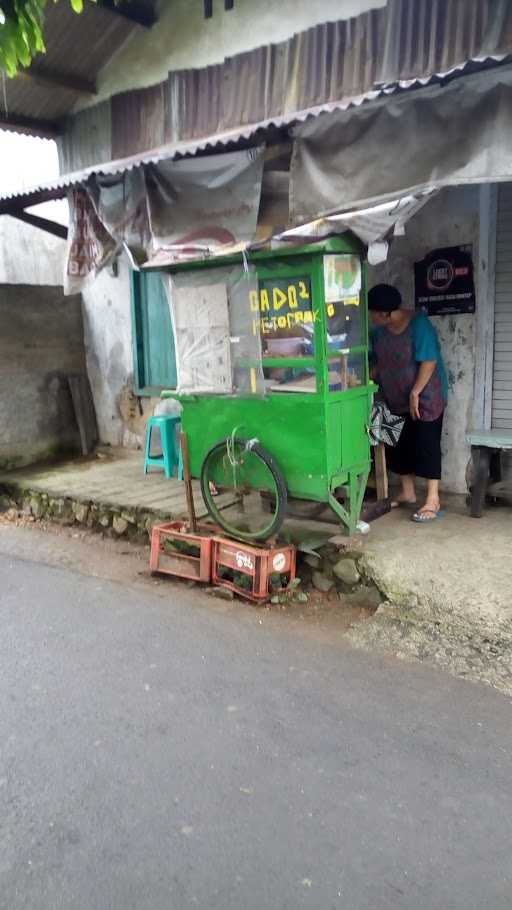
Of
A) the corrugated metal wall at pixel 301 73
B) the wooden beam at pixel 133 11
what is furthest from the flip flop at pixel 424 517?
the wooden beam at pixel 133 11

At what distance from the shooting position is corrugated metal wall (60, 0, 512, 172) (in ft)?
16.5

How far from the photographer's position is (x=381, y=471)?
5672 mm

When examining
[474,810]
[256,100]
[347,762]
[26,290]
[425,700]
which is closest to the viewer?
[474,810]

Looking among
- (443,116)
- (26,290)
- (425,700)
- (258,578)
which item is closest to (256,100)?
(443,116)

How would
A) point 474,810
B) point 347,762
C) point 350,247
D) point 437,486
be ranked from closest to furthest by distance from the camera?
point 474,810, point 347,762, point 350,247, point 437,486

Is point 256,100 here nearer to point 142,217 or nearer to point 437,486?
point 142,217

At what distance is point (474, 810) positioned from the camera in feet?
8.67

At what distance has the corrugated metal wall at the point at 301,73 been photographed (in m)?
5.04

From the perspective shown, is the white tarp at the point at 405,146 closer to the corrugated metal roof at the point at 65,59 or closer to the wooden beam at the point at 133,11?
the wooden beam at the point at 133,11

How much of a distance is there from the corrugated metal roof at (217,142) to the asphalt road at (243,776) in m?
3.63

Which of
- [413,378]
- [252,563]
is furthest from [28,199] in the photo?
[252,563]

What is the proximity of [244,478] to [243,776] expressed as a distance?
8.23 ft

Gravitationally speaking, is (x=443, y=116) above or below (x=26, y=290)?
above

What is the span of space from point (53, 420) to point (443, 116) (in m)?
6.08
